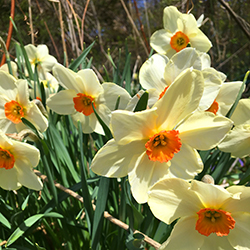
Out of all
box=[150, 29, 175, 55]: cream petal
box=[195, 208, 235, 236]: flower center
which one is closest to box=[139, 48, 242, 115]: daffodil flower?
box=[195, 208, 235, 236]: flower center

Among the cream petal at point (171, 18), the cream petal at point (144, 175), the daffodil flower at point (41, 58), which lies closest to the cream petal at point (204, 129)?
the cream petal at point (144, 175)

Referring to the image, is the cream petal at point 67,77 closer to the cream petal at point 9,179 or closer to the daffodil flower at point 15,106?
the daffodil flower at point 15,106

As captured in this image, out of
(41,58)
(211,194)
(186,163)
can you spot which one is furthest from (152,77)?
(41,58)

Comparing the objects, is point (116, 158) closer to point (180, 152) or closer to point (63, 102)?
point (180, 152)

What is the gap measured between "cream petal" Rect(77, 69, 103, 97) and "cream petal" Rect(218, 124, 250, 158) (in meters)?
0.51

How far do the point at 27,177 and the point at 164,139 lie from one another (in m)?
0.52

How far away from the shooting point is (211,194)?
26.3 inches

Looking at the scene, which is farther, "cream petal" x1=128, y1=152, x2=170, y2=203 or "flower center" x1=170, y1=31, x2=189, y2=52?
"flower center" x1=170, y1=31, x2=189, y2=52

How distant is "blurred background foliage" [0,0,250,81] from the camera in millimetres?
2059

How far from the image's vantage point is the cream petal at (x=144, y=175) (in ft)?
2.29

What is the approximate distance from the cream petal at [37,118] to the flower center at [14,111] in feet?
0.17

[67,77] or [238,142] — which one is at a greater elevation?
[67,77]

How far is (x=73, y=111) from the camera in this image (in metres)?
1.12

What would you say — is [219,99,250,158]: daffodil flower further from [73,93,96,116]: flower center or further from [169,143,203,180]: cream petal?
[73,93,96,116]: flower center
